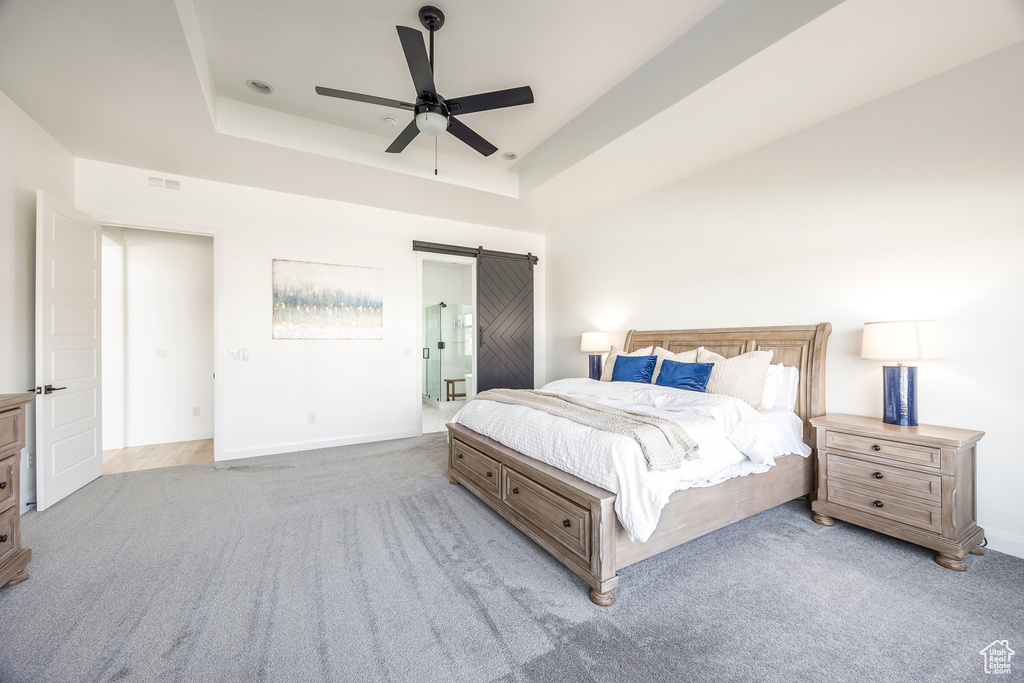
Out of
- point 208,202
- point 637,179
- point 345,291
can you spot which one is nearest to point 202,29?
point 208,202

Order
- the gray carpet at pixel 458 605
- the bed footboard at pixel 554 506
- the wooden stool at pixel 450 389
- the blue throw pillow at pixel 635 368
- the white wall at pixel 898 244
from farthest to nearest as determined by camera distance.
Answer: the wooden stool at pixel 450 389 → the blue throw pillow at pixel 635 368 → the white wall at pixel 898 244 → the bed footboard at pixel 554 506 → the gray carpet at pixel 458 605

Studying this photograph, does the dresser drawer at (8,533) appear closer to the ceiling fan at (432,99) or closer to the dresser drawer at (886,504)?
the ceiling fan at (432,99)

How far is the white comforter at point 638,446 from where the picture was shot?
187cm

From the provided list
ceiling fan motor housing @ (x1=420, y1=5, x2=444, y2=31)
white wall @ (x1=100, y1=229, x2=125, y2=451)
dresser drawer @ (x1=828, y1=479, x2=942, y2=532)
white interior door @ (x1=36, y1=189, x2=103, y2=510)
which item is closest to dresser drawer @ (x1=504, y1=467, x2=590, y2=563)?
dresser drawer @ (x1=828, y1=479, x2=942, y2=532)

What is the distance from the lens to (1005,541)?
89.1 inches

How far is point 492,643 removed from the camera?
1.59 m

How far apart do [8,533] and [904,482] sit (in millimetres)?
4566

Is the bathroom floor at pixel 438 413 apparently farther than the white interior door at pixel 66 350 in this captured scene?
Yes

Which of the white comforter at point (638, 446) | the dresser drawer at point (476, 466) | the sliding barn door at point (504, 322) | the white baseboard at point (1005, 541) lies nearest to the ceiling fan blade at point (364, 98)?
the white comforter at point (638, 446)

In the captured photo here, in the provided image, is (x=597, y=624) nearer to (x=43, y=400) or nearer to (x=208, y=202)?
(x=43, y=400)

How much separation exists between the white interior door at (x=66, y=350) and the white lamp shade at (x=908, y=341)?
5.51m

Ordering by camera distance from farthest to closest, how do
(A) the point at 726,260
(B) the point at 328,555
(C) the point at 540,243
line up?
(C) the point at 540,243, (A) the point at 726,260, (B) the point at 328,555

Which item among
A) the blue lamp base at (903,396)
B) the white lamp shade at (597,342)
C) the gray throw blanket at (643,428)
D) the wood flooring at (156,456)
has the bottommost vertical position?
the wood flooring at (156,456)

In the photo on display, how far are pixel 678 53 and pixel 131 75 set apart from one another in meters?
3.45
